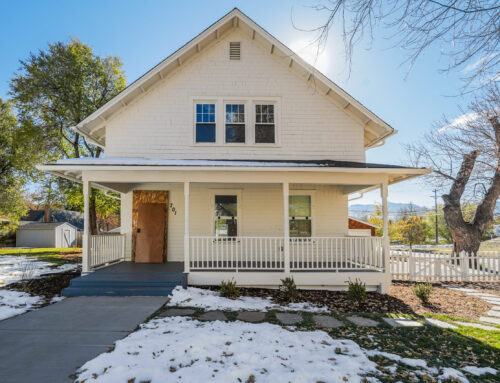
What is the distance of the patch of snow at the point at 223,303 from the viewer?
20.6ft

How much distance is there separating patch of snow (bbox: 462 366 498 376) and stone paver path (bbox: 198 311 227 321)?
11.8 ft

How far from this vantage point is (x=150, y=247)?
393 inches

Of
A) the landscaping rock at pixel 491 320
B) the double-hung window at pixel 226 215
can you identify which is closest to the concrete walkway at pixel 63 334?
the double-hung window at pixel 226 215

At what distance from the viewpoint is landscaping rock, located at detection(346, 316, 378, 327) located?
5430 mm

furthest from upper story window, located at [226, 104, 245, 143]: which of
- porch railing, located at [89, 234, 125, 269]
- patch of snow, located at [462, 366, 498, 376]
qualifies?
patch of snow, located at [462, 366, 498, 376]

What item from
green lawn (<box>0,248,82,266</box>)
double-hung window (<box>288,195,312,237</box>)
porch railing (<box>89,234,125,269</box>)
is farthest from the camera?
green lawn (<box>0,248,82,266</box>)

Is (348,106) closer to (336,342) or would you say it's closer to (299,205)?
(299,205)

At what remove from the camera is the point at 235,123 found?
9711 mm

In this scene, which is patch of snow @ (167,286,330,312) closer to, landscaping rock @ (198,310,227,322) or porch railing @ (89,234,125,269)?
landscaping rock @ (198,310,227,322)

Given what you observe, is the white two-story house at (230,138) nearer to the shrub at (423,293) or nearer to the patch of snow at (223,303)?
the shrub at (423,293)

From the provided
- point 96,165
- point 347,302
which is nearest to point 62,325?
point 96,165

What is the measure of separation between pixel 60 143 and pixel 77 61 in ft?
15.2

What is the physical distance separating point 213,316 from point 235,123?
6.19m

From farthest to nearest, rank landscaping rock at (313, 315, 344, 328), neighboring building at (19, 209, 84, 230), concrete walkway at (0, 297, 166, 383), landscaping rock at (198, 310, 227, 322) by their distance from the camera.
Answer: neighboring building at (19, 209, 84, 230) < landscaping rock at (198, 310, 227, 322) < landscaping rock at (313, 315, 344, 328) < concrete walkway at (0, 297, 166, 383)
